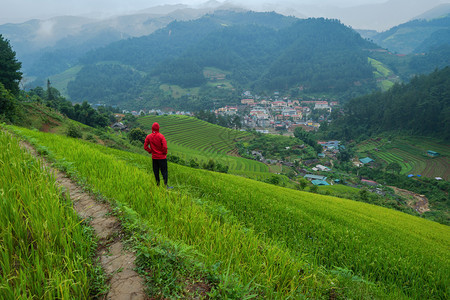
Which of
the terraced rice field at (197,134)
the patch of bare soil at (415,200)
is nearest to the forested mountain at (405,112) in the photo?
the patch of bare soil at (415,200)

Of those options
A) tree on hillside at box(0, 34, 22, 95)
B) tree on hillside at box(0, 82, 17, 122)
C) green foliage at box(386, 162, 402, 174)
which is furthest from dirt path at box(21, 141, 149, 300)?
green foliage at box(386, 162, 402, 174)

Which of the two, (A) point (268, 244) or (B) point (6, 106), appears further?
(B) point (6, 106)

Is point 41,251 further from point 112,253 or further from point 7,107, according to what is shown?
point 7,107

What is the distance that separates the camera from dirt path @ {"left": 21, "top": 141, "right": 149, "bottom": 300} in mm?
1915

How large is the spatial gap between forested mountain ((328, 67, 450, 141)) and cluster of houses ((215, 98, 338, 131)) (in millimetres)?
21595

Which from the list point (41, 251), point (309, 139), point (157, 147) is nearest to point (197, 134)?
point (309, 139)

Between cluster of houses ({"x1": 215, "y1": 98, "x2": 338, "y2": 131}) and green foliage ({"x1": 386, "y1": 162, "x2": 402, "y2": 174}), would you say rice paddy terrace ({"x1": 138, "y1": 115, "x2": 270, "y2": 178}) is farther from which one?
cluster of houses ({"x1": 215, "y1": 98, "x2": 338, "y2": 131})

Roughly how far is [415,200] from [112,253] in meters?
52.9

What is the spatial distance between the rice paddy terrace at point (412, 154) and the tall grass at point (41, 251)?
73.1 meters

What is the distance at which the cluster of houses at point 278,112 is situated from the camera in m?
123

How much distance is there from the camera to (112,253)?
2.36 meters

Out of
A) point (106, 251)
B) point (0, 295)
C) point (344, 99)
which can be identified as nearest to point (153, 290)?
point (106, 251)

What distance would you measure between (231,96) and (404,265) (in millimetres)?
183758

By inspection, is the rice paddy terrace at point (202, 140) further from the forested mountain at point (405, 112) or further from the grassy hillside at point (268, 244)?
the forested mountain at point (405, 112)
